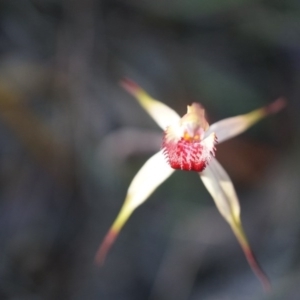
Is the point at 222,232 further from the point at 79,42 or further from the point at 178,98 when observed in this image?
the point at 79,42

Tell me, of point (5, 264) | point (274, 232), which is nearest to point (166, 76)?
point (274, 232)

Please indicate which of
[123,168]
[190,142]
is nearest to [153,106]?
[190,142]

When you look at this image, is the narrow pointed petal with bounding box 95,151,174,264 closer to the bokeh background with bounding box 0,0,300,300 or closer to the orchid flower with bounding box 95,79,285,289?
the orchid flower with bounding box 95,79,285,289

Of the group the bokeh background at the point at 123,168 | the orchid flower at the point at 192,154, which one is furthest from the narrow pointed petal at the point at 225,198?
the bokeh background at the point at 123,168

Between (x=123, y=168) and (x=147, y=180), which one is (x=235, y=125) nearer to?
(x=147, y=180)

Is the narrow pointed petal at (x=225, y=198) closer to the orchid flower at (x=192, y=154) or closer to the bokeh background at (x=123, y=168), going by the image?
the orchid flower at (x=192, y=154)

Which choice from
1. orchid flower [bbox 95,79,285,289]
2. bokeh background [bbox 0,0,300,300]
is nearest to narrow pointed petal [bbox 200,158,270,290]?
orchid flower [bbox 95,79,285,289]
